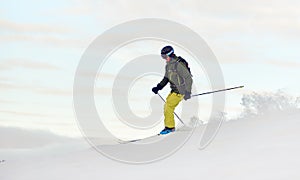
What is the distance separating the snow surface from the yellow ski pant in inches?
32.7

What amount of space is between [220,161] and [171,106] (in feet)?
14.2

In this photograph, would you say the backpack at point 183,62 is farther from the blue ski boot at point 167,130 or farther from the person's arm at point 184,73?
the blue ski boot at point 167,130

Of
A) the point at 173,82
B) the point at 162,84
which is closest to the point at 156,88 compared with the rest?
the point at 162,84

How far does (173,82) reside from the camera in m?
12.8

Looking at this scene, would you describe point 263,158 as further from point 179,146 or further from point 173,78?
point 173,78

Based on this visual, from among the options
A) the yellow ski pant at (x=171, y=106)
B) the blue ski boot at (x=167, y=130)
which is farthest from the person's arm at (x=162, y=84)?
the blue ski boot at (x=167, y=130)

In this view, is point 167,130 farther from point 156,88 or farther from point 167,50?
point 167,50

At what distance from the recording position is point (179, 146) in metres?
11.1

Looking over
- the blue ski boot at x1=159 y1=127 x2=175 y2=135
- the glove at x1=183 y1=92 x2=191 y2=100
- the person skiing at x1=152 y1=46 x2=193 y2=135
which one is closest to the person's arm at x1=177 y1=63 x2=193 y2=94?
the person skiing at x1=152 y1=46 x2=193 y2=135

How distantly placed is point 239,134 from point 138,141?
3563mm

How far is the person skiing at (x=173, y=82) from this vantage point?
41.3 ft

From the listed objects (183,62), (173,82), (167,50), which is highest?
(167,50)

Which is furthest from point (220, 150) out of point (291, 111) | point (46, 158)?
point (46, 158)

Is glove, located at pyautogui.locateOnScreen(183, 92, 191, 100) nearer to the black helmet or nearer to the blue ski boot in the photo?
the blue ski boot
